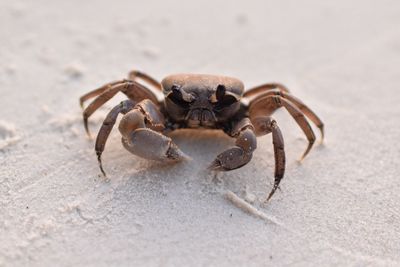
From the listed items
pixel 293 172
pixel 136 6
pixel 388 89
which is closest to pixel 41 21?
pixel 136 6

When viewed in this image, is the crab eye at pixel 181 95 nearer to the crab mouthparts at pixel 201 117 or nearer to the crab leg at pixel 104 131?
the crab mouthparts at pixel 201 117

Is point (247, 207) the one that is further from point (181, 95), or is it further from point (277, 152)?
point (181, 95)

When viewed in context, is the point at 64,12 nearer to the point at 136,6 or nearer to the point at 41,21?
the point at 41,21

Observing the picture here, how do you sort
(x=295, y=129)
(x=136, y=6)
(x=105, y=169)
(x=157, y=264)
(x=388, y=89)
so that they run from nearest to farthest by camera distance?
(x=157, y=264) → (x=105, y=169) → (x=295, y=129) → (x=388, y=89) → (x=136, y=6)

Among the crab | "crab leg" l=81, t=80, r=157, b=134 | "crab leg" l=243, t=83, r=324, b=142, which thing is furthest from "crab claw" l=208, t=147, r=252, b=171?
"crab leg" l=81, t=80, r=157, b=134

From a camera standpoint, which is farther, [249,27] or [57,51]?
[249,27]

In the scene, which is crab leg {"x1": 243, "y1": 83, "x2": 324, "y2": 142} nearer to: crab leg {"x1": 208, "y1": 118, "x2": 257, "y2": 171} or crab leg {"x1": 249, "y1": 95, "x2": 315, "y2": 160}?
crab leg {"x1": 249, "y1": 95, "x2": 315, "y2": 160}

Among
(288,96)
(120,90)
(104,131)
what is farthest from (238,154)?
(120,90)

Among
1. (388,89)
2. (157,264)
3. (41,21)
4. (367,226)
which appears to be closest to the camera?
(157,264)
